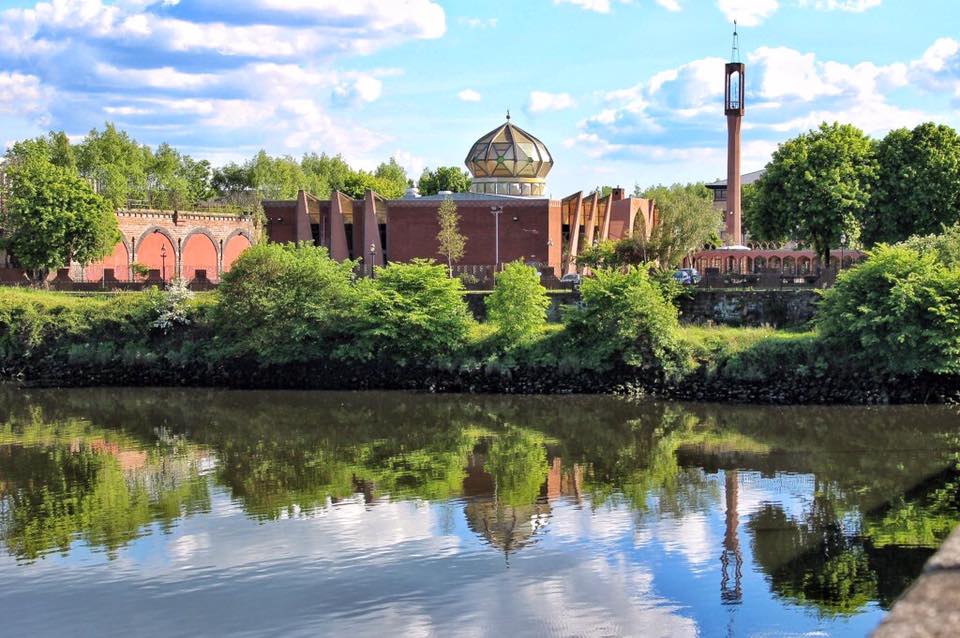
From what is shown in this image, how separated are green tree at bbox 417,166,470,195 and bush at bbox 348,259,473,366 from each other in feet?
199

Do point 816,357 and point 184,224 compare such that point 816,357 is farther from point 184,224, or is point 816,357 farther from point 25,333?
point 184,224

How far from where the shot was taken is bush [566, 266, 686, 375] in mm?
40625

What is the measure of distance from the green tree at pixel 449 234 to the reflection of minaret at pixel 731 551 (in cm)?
3669

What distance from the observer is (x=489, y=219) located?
64500mm

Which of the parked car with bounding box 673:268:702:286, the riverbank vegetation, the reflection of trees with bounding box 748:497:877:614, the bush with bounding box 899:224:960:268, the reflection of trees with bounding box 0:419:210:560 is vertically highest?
the bush with bounding box 899:224:960:268

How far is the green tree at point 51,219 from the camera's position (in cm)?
5944

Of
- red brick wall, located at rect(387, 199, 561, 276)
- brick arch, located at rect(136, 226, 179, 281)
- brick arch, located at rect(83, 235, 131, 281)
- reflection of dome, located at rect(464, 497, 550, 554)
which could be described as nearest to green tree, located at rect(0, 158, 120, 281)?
brick arch, located at rect(83, 235, 131, 281)

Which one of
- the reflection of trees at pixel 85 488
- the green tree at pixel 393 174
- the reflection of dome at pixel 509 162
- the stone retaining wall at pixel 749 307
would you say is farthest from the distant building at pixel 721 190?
the reflection of trees at pixel 85 488

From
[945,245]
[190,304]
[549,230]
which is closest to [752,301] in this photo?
[945,245]

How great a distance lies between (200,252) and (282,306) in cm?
3377

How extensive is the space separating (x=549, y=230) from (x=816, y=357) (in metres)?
26.7

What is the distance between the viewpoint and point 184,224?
74.8 m

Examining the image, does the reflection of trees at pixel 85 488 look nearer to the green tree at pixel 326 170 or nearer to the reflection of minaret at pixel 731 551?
the reflection of minaret at pixel 731 551

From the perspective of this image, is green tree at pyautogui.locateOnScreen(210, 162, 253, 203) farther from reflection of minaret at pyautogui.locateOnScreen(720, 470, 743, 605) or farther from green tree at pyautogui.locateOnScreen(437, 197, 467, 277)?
reflection of minaret at pyautogui.locateOnScreen(720, 470, 743, 605)
